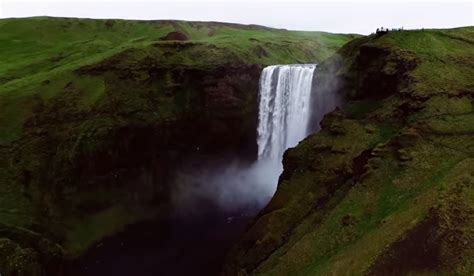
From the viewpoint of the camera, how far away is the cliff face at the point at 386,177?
24328 mm

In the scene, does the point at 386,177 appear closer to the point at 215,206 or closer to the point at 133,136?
the point at 215,206

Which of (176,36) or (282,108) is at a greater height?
(176,36)

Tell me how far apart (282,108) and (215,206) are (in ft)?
42.1

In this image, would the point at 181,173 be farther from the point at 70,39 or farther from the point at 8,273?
the point at 70,39

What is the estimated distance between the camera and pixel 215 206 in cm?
5412

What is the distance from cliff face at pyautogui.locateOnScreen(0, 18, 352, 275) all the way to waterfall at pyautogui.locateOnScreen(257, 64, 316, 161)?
138 inches

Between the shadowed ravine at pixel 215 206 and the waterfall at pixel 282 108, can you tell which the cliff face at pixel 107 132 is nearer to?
the shadowed ravine at pixel 215 206

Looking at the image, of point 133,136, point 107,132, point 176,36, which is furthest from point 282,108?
point 176,36

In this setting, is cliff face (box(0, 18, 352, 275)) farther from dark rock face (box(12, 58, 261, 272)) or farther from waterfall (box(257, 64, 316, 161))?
waterfall (box(257, 64, 316, 161))

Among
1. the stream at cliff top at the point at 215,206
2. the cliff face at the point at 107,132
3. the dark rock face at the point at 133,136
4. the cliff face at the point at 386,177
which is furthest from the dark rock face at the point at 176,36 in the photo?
the cliff face at the point at 386,177

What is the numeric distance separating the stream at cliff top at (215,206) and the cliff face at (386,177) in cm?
797

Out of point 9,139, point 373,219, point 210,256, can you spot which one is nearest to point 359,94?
point 373,219

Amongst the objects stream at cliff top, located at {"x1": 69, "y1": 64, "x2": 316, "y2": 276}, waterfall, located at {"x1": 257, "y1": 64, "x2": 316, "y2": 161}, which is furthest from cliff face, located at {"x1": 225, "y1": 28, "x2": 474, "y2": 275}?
stream at cliff top, located at {"x1": 69, "y1": 64, "x2": 316, "y2": 276}

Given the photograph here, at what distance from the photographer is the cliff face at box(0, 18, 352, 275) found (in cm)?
4597
